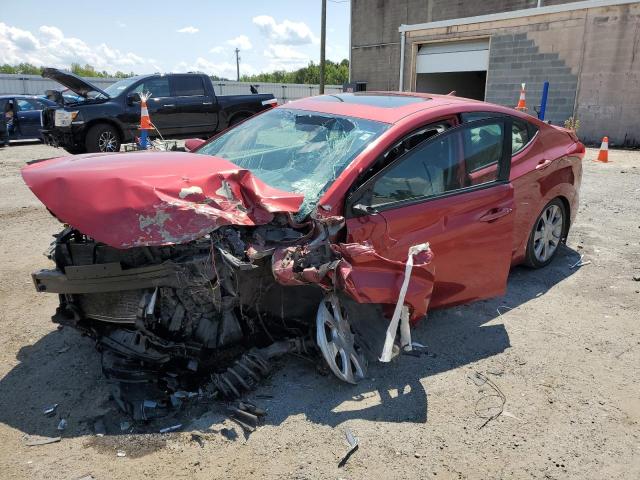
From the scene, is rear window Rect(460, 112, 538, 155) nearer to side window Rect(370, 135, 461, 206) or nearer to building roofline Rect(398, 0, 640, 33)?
side window Rect(370, 135, 461, 206)

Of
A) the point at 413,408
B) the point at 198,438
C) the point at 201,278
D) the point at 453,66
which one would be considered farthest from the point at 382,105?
the point at 453,66

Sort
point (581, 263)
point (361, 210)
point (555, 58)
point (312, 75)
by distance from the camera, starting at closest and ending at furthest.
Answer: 1. point (361, 210)
2. point (581, 263)
3. point (555, 58)
4. point (312, 75)

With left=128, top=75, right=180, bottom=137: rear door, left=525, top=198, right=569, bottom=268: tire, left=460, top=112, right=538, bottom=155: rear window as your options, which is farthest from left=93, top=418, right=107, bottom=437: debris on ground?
left=128, top=75, right=180, bottom=137: rear door

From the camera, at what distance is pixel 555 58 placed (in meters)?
17.4

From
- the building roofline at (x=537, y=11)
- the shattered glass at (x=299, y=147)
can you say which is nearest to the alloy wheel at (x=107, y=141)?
the shattered glass at (x=299, y=147)

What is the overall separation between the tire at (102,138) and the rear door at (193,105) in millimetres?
1569

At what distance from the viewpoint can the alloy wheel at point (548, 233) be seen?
15.8 feet

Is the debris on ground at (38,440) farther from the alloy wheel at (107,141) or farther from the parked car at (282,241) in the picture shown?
the alloy wheel at (107,141)

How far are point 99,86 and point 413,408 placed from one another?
25.8 meters

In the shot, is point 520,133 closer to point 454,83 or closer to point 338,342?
point 338,342

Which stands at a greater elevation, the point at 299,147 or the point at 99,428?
the point at 299,147

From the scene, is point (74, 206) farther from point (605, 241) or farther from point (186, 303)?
point (605, 241)

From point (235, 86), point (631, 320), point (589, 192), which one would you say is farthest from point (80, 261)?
point (235, 86)

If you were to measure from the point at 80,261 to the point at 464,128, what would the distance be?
2739 mm
